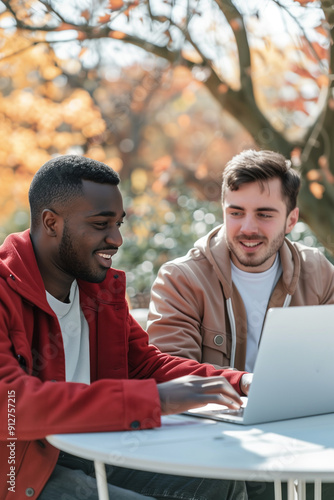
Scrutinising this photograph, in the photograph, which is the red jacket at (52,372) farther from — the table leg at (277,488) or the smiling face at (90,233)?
the table leg at (277,488)

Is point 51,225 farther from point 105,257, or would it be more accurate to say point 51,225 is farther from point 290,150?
point 290,150

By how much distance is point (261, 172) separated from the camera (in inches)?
125

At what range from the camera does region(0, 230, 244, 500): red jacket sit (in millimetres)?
1724

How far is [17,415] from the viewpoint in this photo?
67.7 inches

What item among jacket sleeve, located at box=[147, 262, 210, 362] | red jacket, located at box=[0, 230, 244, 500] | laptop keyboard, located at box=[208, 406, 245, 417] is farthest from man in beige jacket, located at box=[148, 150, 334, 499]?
laptop keyboard, located at box=[208, 406, 245, 417]

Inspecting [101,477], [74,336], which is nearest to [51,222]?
[74,336]

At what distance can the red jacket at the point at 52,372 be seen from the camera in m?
1.72

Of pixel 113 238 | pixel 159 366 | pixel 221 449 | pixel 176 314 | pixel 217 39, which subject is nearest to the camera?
pixel 221 449

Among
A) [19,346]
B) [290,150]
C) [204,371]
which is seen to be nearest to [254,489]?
[204,371]

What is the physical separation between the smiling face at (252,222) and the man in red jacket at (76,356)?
0.86 m

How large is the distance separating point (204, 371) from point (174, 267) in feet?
2.89

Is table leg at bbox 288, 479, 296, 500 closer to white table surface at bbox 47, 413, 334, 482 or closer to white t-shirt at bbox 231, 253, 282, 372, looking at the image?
white table surface at bbox 47, 413, 334, 482

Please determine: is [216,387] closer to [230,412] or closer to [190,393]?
[190,393]

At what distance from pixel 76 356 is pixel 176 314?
2.48ft
